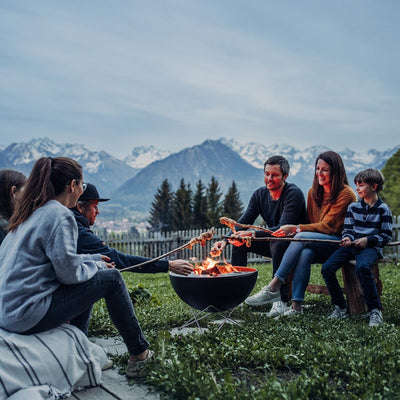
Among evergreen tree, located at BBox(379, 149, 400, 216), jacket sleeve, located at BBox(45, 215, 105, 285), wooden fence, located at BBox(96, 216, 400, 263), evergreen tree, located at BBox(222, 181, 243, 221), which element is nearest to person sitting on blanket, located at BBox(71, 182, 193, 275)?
jacket sleeve, located at BBox(45, 215, 105, 285)

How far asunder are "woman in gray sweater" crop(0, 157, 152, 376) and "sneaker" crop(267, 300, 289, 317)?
2.12m

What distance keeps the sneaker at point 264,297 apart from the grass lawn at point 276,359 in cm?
55

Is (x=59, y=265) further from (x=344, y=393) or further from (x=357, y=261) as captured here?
(x=357, y=261)

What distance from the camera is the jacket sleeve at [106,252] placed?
11.8 feet

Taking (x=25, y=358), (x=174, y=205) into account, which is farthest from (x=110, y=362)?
(x=174, y=205)

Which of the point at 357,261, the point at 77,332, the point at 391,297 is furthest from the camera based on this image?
the point at 391,297

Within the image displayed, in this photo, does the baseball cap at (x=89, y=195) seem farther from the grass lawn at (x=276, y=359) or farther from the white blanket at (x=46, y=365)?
the grass lawn at (x=276, y=359)

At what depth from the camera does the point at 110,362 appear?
3.21 metres

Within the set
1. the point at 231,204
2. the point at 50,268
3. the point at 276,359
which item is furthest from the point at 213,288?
the point at 231,204

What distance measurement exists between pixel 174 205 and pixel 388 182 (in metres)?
28.8

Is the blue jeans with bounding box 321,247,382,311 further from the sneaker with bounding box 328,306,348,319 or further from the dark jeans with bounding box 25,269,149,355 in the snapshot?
the dark jeans with bounding box 25,269,149,355

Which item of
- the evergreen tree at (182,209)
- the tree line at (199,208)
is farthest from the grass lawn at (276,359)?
the evergreen tree at (182,209)

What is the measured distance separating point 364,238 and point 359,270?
0.33 metres

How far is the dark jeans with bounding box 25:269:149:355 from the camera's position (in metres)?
2.78
